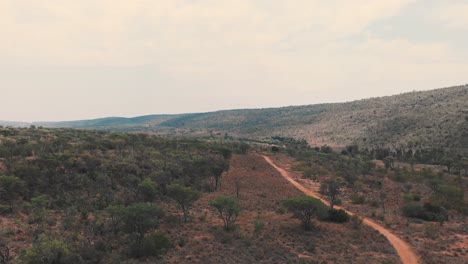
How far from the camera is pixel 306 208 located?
3422cm

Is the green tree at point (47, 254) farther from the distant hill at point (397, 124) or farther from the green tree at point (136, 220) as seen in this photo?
the distant hill at point (397, 124)

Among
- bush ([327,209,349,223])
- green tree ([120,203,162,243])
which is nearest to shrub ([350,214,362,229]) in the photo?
bush ([327,209,349,223])

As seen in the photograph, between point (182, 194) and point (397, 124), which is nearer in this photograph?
point (182, 194)

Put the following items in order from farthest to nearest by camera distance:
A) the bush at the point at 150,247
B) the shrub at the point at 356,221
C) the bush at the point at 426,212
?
the bush at the point at 426,212
the shrub at the point at 356,221
the bush at the point at 150,247

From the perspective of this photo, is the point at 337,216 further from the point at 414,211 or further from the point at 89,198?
the point at 89,198

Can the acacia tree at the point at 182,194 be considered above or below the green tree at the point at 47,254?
above

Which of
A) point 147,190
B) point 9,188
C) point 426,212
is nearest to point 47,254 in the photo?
point 147,190

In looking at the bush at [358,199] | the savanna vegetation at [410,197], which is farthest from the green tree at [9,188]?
the bush at [358,199]

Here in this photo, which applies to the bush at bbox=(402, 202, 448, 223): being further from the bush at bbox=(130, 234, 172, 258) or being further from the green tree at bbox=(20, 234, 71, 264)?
the green tree at bbox=(20, 234, 71, 264)

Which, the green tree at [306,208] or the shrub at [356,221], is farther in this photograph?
the shrub at [356,221]

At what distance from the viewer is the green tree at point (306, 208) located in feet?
111

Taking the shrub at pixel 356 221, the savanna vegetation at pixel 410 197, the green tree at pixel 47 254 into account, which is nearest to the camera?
the green tree at pixel 47 254

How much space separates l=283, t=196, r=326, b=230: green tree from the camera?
33.8 m

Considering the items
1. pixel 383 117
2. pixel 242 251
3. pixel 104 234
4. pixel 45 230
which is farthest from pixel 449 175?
pixel 383 117
